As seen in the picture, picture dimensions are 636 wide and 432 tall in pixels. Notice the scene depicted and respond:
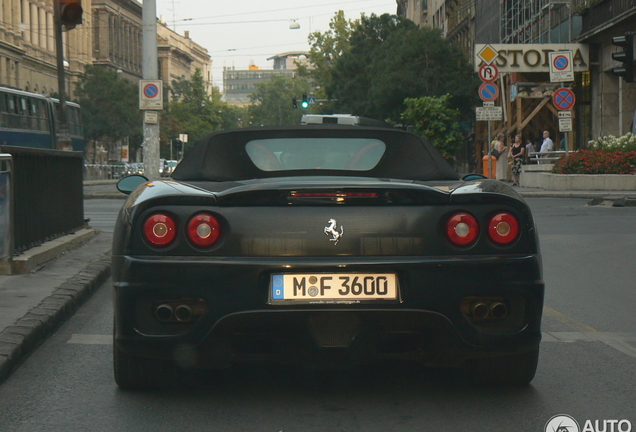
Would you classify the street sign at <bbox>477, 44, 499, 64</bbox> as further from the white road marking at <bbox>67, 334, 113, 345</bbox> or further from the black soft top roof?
the black soft top roof

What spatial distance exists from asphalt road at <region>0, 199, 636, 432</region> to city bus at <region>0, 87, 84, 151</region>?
27768mm

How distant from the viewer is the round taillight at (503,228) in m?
4.75

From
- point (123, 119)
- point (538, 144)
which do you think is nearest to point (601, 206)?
point (538, 144)

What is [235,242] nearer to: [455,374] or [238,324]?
[238,324]

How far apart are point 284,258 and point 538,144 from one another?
3970 cm

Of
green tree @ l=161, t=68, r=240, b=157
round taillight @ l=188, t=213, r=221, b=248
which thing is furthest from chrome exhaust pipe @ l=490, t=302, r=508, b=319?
green tree @ l=161, t=68, r=240, b=157

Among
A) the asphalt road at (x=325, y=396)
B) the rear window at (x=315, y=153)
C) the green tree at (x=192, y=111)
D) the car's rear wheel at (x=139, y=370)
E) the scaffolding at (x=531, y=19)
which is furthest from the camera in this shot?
the green tree at (x=192, y=111)

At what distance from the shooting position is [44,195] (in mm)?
Answer: 11133

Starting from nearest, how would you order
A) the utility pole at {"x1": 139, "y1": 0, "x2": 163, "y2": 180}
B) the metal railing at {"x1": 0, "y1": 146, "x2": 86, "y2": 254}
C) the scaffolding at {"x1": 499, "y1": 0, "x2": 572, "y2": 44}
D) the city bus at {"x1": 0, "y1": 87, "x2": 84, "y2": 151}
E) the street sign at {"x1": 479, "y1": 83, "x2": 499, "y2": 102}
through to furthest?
the metal railing at {"x1": 0, "y1": 146, "x2": 86, "y2": 254} < the utility pole at {"x1": 139, "y1": 0, "x2": 163, "y2": 180} < the street sign at {"x1": 479, "y1": 83, "x2": 499, "y2": 102} < the city bus at {"x1": 0, "y1": 87, "x2": 84, "y2": 151} < the scaffolding at {"x1": 499, "y1": 0, "x2": 572, "y2": 44}

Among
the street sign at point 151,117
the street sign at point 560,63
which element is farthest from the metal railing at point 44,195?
the street sign at point 560,63

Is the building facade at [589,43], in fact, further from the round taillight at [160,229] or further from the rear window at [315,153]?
the round taillight at [160,229]

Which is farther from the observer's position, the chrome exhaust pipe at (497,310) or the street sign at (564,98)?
the street sign at (564,98)

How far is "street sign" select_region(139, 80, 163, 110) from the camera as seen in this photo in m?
23.7

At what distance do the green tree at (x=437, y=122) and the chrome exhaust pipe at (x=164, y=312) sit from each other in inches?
1462
